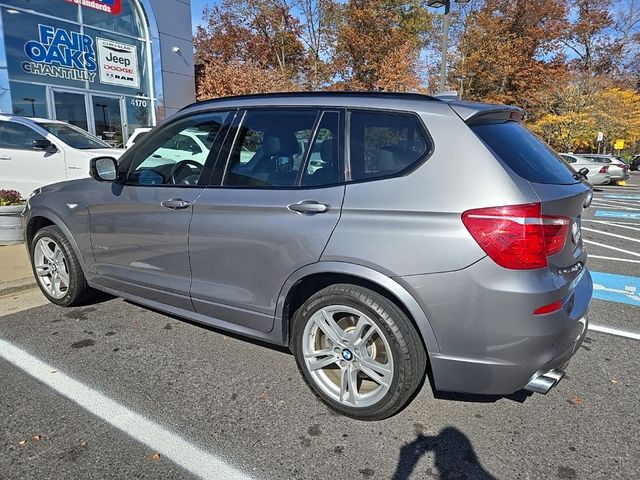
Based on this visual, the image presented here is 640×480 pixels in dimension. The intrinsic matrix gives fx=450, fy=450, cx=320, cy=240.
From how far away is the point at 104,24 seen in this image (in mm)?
15086

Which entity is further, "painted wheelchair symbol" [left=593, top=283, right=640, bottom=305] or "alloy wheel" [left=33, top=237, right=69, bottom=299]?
"painted wheelchair symbol" [left=593, top=283, right=640, bottom=305]

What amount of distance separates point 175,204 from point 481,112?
2.03 metres

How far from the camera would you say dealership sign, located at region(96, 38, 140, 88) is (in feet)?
49.3

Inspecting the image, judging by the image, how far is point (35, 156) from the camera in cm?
778

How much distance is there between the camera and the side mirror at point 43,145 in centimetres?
756

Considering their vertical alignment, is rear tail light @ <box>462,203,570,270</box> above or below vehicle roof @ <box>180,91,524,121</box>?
below

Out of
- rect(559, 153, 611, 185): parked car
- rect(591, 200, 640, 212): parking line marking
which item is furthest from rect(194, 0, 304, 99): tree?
rect(591, 200, 640, 212): parking line marking

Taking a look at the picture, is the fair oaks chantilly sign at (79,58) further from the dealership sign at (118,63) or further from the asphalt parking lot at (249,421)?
the asphalt parking lot at (249,421)

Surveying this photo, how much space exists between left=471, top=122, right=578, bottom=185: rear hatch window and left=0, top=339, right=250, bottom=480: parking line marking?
6.72ft

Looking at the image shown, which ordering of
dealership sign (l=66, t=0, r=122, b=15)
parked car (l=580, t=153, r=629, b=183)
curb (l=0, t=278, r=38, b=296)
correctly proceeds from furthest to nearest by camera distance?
1. parked car (l=580, t=153, r=629, b=183)
2. dealership sign (l=66, t=0, r=122, b=15)
3. curb (l=0, t=278, r=38, b=296)

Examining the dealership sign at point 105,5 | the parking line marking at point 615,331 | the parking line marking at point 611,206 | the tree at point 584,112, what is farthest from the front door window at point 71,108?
the tree at point 584,112

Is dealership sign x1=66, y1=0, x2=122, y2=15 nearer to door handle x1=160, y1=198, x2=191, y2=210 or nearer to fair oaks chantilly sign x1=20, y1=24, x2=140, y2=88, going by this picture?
fair oaks chantilly sign x1=20, y1=24, x2=140, y2=88

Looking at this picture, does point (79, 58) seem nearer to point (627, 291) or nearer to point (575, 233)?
point (627, 291)

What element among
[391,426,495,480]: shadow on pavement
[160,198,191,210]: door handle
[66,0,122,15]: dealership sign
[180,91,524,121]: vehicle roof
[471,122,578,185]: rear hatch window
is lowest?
[391,426,495,480]: shadow on pavement
